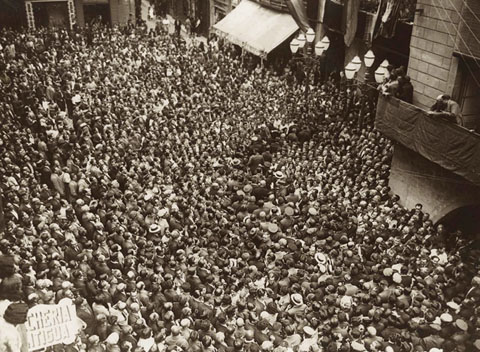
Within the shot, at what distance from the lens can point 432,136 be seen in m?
15.5

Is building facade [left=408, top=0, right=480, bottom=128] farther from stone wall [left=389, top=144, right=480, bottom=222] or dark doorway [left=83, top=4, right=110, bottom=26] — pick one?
dark doorway [left=83, top=4, right=110, bottom=26]

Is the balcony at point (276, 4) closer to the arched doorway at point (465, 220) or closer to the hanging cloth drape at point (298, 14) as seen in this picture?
the hanging cloth drape at point (298, 14)

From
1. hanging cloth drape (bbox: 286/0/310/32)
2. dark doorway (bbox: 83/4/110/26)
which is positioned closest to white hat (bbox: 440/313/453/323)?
hanging cloth drape (bbox: 286/0/310/32)

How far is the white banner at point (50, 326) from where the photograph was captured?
1055 cm

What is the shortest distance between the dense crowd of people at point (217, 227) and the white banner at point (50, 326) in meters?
0.25

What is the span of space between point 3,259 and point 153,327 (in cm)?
392

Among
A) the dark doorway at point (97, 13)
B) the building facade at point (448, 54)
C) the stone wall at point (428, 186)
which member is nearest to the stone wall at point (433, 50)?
the building facade at point (448, 54)

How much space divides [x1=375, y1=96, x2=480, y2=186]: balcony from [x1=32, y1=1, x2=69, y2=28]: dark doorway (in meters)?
27.7

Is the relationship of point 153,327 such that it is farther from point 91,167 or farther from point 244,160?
point 244,160

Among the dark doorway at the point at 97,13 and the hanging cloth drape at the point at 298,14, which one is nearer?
the hanging cloth drape at the point at 298,14

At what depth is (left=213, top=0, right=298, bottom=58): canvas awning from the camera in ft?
94.6

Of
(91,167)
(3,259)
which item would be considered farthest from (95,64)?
(3,259)

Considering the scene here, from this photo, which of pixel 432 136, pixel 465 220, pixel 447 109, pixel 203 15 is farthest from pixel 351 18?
pixel 203 15

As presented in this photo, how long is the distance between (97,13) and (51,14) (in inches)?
144
